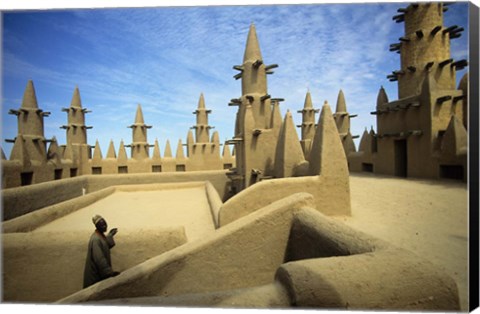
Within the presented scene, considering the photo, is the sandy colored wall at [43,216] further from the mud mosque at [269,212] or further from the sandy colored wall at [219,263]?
the sandy colored wall at [219,263]

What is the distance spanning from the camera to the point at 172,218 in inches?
311

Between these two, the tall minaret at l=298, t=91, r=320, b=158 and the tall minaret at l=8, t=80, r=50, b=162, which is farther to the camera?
the tall minaret at l=298, t=91, r=320, b=158

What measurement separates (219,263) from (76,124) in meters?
19.0

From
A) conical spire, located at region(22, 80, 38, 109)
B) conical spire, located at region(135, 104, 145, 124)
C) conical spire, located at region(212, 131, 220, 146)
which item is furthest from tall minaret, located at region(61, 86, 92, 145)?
conical spire, located at region(212, 131, 220, 146)

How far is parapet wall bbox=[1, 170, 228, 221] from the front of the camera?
23.8 ft

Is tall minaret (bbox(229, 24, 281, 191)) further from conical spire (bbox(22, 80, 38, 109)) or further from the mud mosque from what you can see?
conical spire (bbox(22, 80, 38, 109))

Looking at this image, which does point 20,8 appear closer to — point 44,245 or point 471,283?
point 44,245

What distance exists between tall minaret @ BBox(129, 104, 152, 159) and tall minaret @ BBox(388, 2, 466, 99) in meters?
17.8

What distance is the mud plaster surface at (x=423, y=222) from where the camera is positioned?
12.0ft

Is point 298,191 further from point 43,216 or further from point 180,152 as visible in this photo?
point 180,152

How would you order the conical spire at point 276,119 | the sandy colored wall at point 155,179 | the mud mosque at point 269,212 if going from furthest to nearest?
1. the sandy colored wall at point 155,179
2. the conical spire at point 276,119
3. the mud mosque at point 269,212

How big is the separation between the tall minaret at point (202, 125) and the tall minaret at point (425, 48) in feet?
46.4

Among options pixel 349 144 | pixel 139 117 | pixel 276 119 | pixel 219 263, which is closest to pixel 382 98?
pixel 349 144

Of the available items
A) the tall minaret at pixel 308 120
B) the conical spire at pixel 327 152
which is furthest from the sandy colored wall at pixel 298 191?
the tall minaret at pixel 308 120
